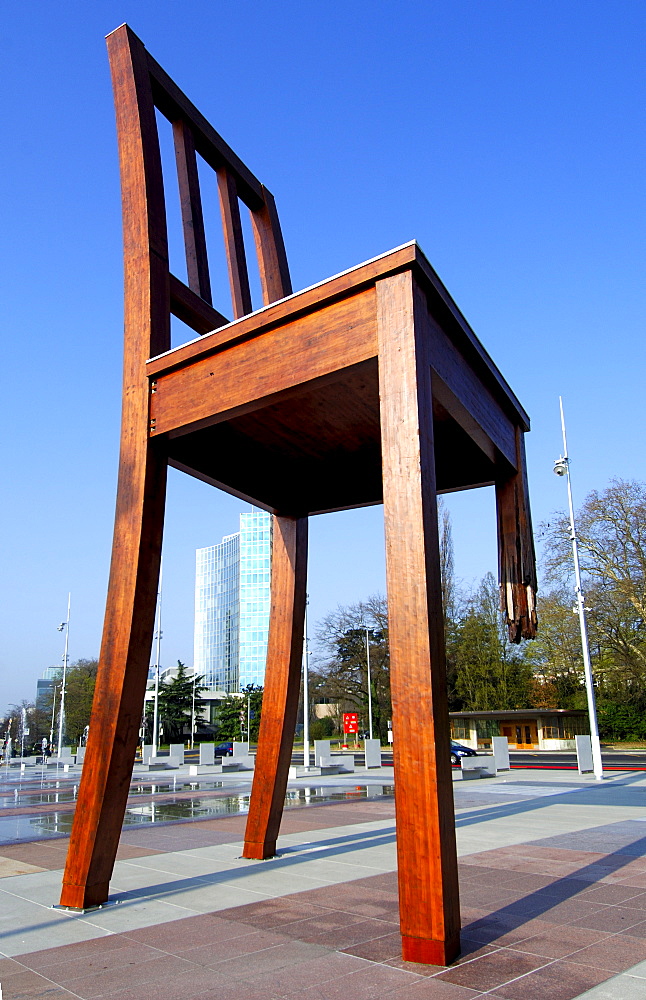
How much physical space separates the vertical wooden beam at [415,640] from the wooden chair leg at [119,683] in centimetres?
229

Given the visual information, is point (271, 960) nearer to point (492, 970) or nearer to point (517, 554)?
point (492, 970)

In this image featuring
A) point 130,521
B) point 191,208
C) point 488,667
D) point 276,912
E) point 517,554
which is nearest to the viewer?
point 276,912

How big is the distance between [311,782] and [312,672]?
36.3 metres

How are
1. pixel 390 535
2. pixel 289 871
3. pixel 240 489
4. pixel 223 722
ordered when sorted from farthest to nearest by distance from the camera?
pixel 223 722, pixel 240 489, pixel 289 871, pixel 390 535

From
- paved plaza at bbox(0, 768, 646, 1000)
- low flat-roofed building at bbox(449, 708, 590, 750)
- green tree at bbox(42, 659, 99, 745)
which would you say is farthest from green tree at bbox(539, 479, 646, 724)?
green tree at bbox(42, 659, 99, 745)

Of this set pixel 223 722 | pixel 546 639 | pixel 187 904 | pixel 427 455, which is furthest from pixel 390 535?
pixel 223 722

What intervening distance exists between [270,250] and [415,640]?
5.58 metres

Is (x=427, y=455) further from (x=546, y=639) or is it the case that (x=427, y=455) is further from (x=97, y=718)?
(x=546, y=639)

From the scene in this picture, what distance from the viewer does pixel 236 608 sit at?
102750 mm

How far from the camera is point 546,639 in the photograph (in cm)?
3888

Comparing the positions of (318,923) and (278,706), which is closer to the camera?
(318,923)

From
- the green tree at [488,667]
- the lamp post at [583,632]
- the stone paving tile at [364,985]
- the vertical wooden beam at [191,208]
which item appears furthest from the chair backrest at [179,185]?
the green tree at [488,667]

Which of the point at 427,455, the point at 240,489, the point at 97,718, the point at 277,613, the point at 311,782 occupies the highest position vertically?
the point at 240,489

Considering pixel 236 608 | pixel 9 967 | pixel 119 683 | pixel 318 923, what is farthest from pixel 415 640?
pixel 236 608
